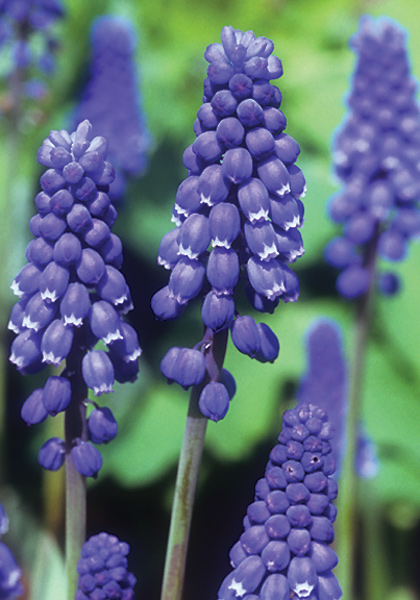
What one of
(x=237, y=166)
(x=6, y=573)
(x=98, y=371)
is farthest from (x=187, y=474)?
(x=237, y=166)

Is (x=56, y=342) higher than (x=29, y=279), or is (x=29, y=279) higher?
(x=29, y=279)

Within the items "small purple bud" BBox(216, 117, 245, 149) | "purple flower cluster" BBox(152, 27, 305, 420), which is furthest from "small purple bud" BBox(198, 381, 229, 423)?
"small purple bud" BBox(216, 117, 245, 149)

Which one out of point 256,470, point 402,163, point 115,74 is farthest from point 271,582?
point 115,74

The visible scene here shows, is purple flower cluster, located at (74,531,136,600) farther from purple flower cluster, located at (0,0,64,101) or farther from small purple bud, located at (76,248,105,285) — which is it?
purple flower cluster, located at (0,0,64,101)

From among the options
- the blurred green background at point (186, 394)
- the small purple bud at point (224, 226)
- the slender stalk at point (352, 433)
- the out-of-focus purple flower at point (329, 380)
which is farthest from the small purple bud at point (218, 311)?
the blurred green background at point (186, 394)

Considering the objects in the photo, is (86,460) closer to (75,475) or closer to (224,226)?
(75,475)

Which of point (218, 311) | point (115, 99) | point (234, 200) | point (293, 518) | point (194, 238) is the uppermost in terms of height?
point (115, 99)

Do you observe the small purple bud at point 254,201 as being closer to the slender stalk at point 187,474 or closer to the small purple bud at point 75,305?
the slender stalk at point 187,474
